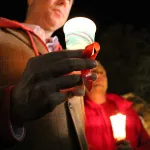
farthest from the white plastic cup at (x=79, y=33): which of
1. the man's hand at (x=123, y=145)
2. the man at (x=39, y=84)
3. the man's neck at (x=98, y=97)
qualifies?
the man's neck at (x=98, y=97)

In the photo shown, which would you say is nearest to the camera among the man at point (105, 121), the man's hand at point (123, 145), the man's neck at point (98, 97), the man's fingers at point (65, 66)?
the man's fingers at point (65, 66)

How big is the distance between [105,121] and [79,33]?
5.50ft

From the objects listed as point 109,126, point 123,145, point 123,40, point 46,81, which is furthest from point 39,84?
point 123,40

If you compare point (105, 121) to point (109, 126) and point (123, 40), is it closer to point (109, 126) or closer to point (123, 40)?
point (109, 126)

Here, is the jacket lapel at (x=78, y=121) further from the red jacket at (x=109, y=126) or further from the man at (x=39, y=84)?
the red jacket at (x=109, y=126)

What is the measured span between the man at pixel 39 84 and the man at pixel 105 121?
45.5 inches

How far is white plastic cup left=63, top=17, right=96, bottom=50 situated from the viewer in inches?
59.4

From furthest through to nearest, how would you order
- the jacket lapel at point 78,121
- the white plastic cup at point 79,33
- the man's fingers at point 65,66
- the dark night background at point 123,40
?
the dark night background at point 123,40
the jacket lapel at point 78,121
the white plastic cup at point 79,33
the man's fingers at point 65,66

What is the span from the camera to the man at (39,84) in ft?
3.89

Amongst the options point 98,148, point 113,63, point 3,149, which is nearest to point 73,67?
point 3,149

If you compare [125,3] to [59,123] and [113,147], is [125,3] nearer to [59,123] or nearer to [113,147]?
[113,147]

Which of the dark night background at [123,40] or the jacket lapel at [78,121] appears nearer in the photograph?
the jacket lapel at [78,121]

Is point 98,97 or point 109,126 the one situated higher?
point 98,97

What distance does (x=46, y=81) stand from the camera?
1183 mm
